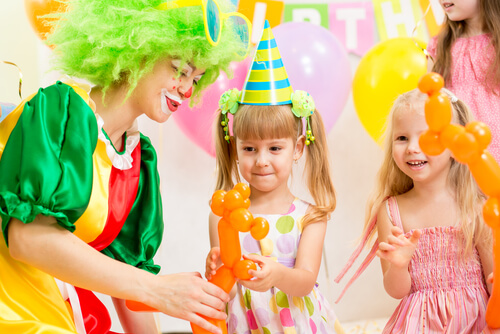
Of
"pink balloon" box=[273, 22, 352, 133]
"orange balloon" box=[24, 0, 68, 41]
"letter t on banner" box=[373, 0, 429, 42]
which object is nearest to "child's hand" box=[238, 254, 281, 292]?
"pink balloon" box=[273, 22, 352, 133]

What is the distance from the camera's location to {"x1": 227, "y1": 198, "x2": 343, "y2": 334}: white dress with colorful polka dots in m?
1.57

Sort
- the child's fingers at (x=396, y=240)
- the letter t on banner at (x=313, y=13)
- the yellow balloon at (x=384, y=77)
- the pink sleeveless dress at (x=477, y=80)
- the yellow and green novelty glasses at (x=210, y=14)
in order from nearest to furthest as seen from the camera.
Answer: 1. the yellow and green novelty glasses at (x=210, y=14)
2. the child's fingers at (x=396, y=240)
3. the pink sleeveless dress at (x=477, y=80)
4. the yellow balloon at (x=384, y=77)
5. the letter t on banner at (x=313, y=13)

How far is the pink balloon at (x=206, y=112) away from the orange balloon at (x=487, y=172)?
4.56 feet

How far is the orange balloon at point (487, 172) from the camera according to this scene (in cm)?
96

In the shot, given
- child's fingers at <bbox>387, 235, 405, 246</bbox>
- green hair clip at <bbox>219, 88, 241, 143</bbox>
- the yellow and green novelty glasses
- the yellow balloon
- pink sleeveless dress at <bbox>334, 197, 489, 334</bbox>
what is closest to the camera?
the yellow and green novelty glasses

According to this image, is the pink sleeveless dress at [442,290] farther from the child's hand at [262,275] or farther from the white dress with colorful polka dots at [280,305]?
the child's hand at [262,275]

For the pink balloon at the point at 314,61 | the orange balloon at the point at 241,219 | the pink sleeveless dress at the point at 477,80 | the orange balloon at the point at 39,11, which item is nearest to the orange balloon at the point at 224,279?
the orange balloon at the point at 241,219

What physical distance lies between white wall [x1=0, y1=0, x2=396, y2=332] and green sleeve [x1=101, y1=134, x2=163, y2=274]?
1184 millimetres

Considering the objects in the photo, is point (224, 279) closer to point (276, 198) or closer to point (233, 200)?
point (233, 200)

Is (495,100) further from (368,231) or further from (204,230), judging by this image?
(204,230)

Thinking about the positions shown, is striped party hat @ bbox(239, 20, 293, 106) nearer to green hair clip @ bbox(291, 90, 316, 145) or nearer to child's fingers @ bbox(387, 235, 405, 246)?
green hair clip @ bbox(291, 90, 316, 145)

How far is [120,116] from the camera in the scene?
1369 millimetres

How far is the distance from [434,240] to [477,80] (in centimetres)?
71

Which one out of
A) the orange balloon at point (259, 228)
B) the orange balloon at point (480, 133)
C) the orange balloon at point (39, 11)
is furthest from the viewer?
the orange balloon at point (39, 11)
